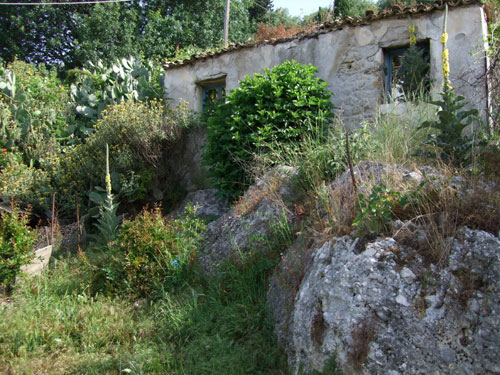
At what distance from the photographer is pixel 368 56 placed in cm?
812

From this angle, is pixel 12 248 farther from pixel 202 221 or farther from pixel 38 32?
pixel 38 32

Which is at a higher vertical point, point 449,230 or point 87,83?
point 87,83

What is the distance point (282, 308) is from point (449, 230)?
5.57 ft

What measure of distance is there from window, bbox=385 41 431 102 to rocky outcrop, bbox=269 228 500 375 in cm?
457

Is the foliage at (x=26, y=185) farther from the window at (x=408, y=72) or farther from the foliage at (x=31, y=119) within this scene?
the window at (x=408, y=72)

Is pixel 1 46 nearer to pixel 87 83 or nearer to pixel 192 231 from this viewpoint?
pixel 87 83

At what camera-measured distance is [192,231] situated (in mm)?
5746

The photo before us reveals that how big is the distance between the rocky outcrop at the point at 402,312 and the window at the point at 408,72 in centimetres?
457

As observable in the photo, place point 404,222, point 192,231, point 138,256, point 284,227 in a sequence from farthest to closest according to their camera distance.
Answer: point 192,231, point 138,256, point 284,227, point 404,222

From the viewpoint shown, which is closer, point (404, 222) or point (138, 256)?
point (404, 222)

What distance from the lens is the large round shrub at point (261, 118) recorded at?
7078 millimetres

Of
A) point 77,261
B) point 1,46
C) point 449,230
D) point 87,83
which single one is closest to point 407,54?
point 449,230

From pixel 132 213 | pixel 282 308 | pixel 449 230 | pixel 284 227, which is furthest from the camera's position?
pixel 132 213

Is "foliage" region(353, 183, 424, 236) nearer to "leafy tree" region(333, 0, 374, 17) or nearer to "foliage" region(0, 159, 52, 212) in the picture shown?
"foliage" region(0, 159, 52, 212)
